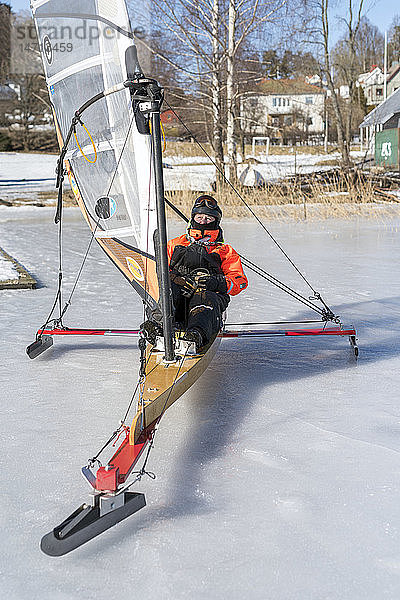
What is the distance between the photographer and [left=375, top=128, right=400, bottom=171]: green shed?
59.8 feet

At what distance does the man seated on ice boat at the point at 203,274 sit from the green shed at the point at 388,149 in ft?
51.5

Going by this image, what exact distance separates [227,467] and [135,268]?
1.24m

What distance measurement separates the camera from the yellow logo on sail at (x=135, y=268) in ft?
9.82

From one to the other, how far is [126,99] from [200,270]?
815 mm

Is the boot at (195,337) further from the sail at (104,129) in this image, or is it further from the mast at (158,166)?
the sail at (104,129)

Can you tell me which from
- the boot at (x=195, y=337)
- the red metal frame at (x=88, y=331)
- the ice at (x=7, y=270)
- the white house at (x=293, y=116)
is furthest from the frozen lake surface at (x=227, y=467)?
the white house at (x=293, y=116)

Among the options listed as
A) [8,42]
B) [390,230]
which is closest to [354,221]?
[390,230]

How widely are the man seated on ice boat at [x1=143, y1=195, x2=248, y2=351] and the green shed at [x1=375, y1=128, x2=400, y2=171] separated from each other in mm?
15688

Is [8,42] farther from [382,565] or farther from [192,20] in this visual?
[382,565]

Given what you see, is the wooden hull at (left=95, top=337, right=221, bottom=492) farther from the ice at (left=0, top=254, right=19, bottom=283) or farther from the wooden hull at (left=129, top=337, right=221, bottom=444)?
the ice at (left=0, top=254, right=19, bottom=283)

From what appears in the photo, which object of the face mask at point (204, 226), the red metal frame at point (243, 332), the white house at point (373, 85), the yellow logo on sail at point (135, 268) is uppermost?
the white house at point (373, 85)

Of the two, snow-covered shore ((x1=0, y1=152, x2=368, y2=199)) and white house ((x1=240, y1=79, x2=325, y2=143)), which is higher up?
white house ((x1=240, y1=79, x2=325, y2=143))

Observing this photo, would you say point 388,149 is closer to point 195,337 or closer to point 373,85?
point 195,337

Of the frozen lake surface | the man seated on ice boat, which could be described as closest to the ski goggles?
the man seated on ice boat
